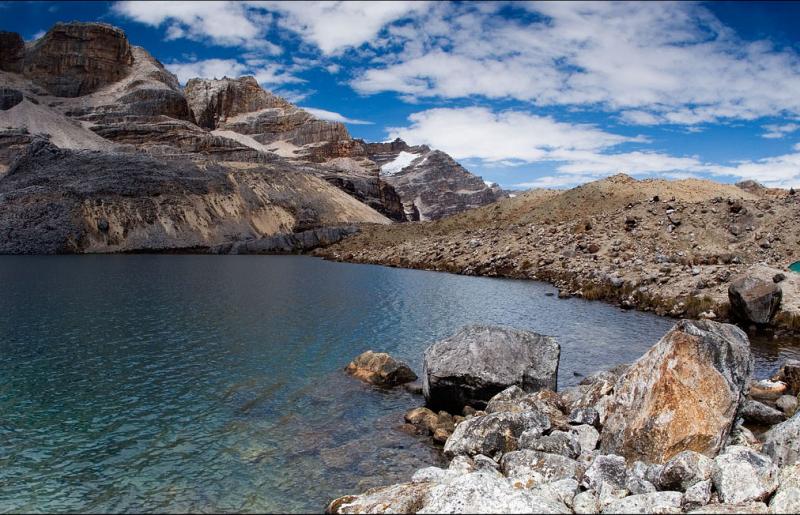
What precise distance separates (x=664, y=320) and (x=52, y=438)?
35.0 m

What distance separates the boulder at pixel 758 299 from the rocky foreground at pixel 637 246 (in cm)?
12

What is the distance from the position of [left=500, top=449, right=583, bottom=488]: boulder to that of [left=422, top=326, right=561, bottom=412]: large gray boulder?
531 cm

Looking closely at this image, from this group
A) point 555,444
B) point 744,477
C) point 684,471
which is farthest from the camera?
point 555,444

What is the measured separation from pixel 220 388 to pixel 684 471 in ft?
53.1

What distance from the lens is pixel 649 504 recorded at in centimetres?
988

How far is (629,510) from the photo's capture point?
32.2 ft

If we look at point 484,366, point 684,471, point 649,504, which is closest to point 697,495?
point 684,471

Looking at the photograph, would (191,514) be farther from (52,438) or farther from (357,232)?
(357,232)

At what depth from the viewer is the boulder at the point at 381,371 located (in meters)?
22.0

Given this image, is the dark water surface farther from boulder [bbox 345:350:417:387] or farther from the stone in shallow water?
the stone in shallow water

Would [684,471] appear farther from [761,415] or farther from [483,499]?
[761,415]

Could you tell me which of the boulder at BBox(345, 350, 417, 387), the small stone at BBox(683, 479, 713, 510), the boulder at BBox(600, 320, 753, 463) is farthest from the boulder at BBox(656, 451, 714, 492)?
the boulder at BBox(345, 350, 417, 387)

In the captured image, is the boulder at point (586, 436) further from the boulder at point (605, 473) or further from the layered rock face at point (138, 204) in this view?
the layered rock face at point (138, 204)

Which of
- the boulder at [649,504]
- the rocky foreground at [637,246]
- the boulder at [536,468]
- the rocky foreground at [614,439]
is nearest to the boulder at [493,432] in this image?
the rocky foreground at [614,439]
